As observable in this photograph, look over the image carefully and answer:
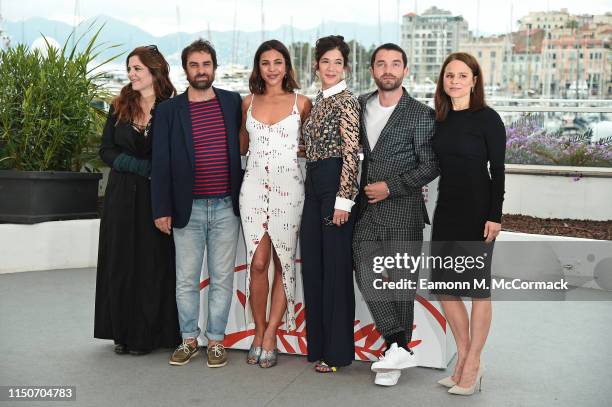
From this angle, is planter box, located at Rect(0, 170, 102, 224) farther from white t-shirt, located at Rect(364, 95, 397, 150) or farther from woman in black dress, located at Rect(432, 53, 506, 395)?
woman in black dress, located at Rect(432, 53, 506, 395)

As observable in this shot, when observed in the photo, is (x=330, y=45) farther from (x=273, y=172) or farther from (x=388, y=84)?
(x=273, y=172)

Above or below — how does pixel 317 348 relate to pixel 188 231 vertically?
below

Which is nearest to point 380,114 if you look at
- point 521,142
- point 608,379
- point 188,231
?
point 188,231

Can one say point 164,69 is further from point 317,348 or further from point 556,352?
point 556,352

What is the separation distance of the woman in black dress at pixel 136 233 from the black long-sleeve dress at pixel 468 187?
4.45 ft

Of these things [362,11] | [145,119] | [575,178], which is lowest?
[575,178]

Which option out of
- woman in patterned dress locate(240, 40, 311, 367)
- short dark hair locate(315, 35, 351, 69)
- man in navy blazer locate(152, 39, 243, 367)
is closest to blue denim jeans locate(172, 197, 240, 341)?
man in navy blazer locate(152, 39, 243, 367)

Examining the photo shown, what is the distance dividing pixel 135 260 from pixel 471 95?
5.69 feet

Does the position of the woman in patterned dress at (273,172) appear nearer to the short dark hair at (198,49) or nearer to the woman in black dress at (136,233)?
the short dark hair at (198,49)

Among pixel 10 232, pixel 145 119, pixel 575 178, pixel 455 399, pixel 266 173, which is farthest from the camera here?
pixel 575 178

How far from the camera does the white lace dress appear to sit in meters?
3.59

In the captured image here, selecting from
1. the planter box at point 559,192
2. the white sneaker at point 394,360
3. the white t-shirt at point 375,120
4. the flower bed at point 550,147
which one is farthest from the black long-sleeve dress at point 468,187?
the flower bed at point 550,147

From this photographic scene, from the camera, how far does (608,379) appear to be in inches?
144

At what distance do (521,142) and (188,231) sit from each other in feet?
13.8
